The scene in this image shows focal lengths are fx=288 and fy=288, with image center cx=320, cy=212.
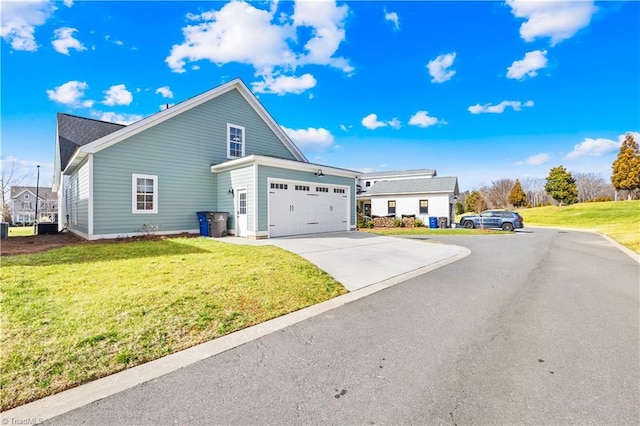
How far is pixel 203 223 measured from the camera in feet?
41.9

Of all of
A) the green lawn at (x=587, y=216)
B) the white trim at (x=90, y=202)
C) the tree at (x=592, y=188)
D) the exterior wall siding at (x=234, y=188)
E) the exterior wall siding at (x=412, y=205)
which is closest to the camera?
A: the white trim at (x=90, y=202)

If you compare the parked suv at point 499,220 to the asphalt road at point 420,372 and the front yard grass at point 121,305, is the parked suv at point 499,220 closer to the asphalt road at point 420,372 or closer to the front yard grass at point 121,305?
the asphalt road at point 420,372

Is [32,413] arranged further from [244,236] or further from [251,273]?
[244,236]

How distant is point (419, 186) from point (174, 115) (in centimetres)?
2218

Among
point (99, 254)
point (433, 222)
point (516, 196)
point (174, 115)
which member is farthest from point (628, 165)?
point (99, 254)

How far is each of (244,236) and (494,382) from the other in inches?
426

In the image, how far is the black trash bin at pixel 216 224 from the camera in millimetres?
12438

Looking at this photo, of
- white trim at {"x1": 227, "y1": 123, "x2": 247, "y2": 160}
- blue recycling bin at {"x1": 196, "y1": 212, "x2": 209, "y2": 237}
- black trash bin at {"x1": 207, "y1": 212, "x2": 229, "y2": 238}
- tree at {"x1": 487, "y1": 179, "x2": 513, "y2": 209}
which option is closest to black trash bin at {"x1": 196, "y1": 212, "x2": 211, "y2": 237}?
blue recycling bin at {"x1": 196, "y1": 212, "x2": 209, "y2": 237}

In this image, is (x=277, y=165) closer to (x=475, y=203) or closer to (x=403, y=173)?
(x=403, y=173)

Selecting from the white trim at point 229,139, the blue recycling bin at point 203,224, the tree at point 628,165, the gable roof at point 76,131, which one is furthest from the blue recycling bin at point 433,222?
the tree at point 628,165

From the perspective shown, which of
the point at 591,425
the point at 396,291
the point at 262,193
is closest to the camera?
the point at 591,425

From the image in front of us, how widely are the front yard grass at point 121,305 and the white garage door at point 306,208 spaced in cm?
513

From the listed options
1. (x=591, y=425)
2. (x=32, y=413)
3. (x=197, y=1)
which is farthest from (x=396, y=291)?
(x=197, y=1)

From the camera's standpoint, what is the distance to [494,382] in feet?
8.73
